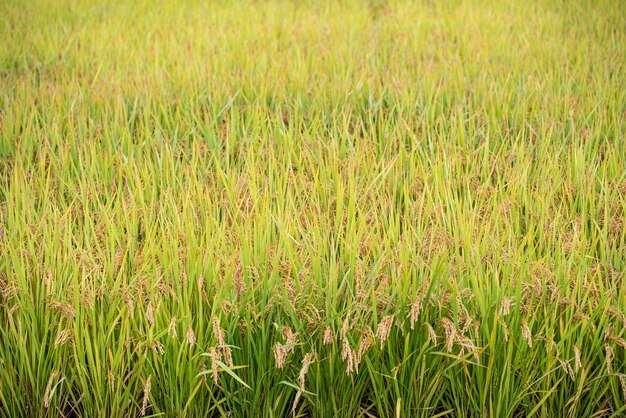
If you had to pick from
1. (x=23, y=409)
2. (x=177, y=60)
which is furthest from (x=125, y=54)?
(x=23, y=409)

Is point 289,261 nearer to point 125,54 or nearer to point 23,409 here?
point 23,409

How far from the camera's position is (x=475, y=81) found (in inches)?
123

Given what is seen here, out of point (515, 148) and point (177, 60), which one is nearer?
point (515, 148)

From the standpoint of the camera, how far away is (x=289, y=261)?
1.68 m

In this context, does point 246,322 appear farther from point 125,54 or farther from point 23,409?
point 125,54

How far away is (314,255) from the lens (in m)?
1.67

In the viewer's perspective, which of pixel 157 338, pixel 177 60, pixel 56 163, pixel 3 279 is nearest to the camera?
pixel 157 338

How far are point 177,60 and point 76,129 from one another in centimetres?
95

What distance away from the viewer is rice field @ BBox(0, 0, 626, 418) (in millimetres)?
1531

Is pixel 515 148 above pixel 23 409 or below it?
above

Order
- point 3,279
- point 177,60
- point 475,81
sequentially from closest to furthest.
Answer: point 3,279 → point 475,81 → point 177,60

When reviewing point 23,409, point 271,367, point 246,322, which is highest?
point 246,322

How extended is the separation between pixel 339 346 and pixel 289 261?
0.85 ft

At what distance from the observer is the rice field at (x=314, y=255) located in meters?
1.53
